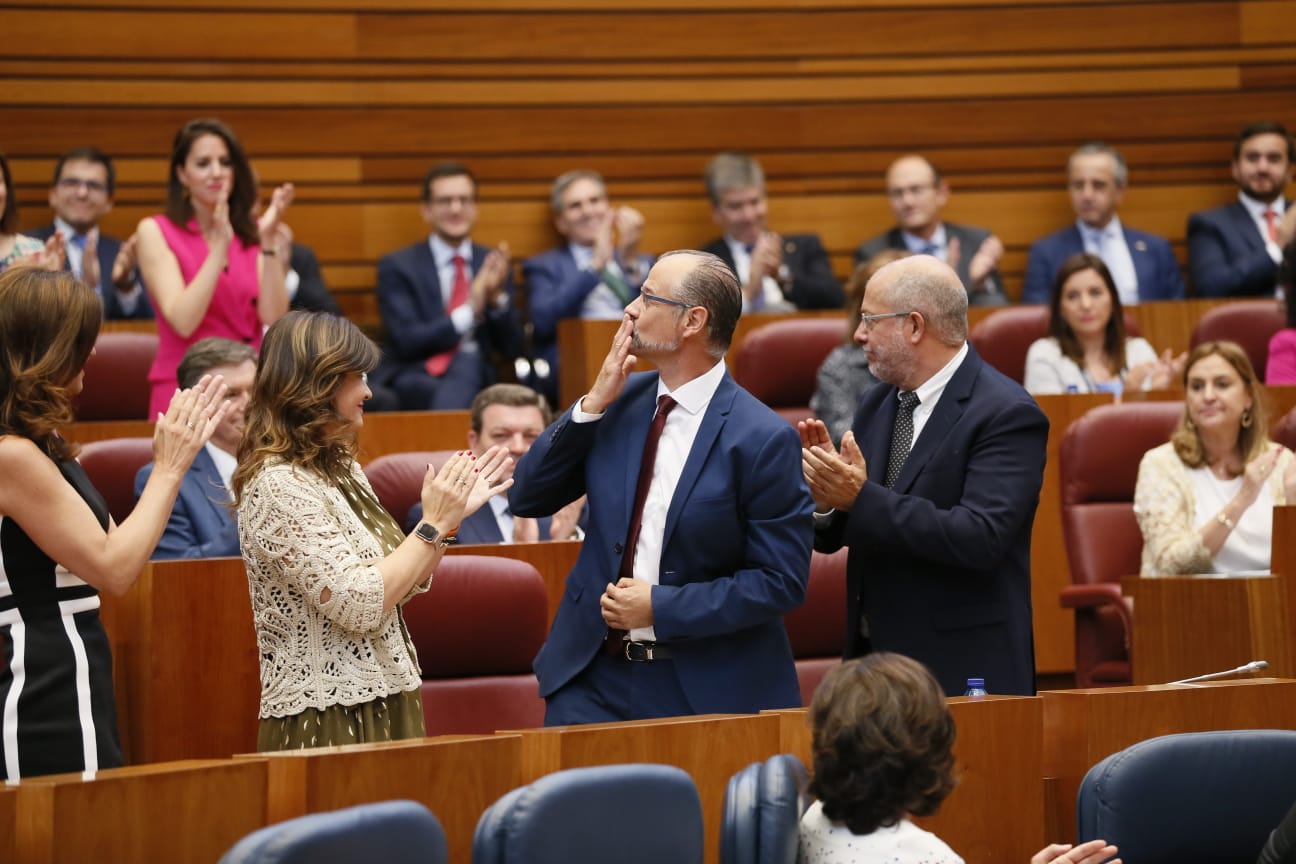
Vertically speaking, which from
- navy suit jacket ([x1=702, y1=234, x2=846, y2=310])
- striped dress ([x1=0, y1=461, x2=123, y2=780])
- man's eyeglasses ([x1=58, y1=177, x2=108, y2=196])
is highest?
man's eyeglasses ([x1=58, y1=177, x2=108, y2=196])

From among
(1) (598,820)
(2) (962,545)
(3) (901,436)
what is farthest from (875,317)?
(1) (598,820)

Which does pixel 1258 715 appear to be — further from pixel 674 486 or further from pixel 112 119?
pixel 112 119

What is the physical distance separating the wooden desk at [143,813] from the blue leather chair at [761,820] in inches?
19.0

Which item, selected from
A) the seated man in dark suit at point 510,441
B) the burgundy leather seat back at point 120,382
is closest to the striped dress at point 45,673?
the seated man in dark suit at point 510,441

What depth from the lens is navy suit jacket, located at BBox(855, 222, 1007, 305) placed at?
16.7ft

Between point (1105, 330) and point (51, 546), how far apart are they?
9.83 ft

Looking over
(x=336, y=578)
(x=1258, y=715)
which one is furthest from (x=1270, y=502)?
(x=336, y=578)

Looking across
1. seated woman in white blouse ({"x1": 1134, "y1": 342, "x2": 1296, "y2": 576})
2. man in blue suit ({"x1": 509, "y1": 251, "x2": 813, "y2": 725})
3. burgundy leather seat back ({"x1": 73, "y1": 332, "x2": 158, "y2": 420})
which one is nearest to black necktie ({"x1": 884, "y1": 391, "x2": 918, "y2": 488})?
man in blue suit ({"x1": 509, "y1": 251, "x2": 813, "y2": 725})

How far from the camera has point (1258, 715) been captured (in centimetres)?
229

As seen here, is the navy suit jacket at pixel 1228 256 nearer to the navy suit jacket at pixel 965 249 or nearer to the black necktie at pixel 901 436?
the navy suit jacket at pixel 965 249

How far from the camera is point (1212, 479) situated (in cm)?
350

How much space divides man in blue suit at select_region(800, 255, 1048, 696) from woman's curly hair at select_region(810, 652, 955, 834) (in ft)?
2.24

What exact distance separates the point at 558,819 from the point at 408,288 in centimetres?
334

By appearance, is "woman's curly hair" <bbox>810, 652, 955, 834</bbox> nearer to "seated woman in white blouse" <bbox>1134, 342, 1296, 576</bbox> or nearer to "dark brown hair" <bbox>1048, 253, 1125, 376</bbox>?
"seated woman in white blouse" <bbox>1134, 342, 1296, 576</bbox>
